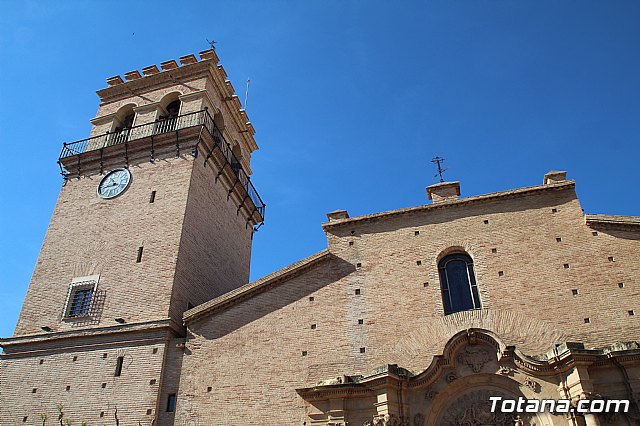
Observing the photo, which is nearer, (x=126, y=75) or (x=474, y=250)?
(x=474, y=250)

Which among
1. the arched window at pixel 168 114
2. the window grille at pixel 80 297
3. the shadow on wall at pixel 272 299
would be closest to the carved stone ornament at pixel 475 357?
the shadow on wall at pixel 272 299

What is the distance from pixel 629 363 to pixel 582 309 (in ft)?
5.79

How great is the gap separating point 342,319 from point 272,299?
7.70 feet

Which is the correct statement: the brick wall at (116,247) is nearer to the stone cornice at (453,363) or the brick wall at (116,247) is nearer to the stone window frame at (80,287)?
the stone window frame at (80,287)

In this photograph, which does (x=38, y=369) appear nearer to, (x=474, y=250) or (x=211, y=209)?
(x=211, y=209)

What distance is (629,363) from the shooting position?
11781 mm

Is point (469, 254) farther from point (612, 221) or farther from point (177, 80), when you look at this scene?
point (177, 80)

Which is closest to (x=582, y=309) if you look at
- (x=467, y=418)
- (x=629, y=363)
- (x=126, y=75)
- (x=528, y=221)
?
(x=629, y=363)

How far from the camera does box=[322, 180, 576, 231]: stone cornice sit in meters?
15.3

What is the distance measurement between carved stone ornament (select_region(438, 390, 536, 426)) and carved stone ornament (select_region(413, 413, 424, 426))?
476 millimetres

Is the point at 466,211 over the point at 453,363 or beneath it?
over

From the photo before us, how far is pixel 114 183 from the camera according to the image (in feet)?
66.5

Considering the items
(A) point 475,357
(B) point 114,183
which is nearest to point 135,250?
(B) point 114,183

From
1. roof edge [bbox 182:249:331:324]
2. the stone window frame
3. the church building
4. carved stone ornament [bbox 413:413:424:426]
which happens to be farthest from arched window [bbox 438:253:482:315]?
the stone window frame
